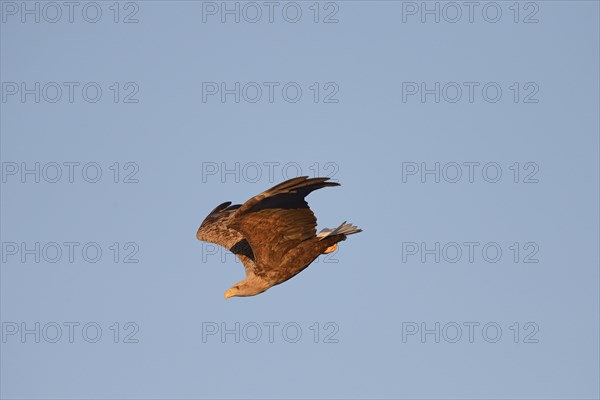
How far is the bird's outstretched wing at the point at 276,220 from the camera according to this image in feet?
59.2

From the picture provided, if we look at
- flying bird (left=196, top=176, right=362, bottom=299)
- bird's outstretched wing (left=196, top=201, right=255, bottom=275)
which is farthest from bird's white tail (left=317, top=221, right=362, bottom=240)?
bird's outstretched wing (left=196, top=201, right=255, bottom=275)

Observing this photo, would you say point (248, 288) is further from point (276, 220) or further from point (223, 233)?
point (223, 233)

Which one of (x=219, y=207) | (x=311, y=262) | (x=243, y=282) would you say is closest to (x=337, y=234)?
(x=311, y=262)

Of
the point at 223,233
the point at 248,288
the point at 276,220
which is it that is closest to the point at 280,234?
the point at 276,220

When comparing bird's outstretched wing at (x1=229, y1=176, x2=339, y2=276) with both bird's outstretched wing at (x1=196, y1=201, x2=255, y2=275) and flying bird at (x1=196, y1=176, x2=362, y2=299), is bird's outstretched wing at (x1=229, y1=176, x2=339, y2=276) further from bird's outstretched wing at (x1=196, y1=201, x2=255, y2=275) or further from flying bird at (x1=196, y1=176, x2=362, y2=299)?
bird's outstretched wing at (x1=196, y1=201, x2=255, y2=275)

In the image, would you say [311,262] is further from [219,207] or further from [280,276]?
[219,207]

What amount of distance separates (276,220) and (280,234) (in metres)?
0.42

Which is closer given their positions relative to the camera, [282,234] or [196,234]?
[282,234]

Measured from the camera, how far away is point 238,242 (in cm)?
2223

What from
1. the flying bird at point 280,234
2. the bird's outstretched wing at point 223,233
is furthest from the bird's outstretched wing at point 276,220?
the bird's outstretched wing at point 223,233

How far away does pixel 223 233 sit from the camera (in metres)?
22.6

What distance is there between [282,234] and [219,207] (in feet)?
12.6

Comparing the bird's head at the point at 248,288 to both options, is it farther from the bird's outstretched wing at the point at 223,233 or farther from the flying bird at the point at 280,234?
the bird's outstretched wing at the point at 223,233

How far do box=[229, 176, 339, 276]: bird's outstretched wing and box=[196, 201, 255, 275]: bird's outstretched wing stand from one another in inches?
74.6
